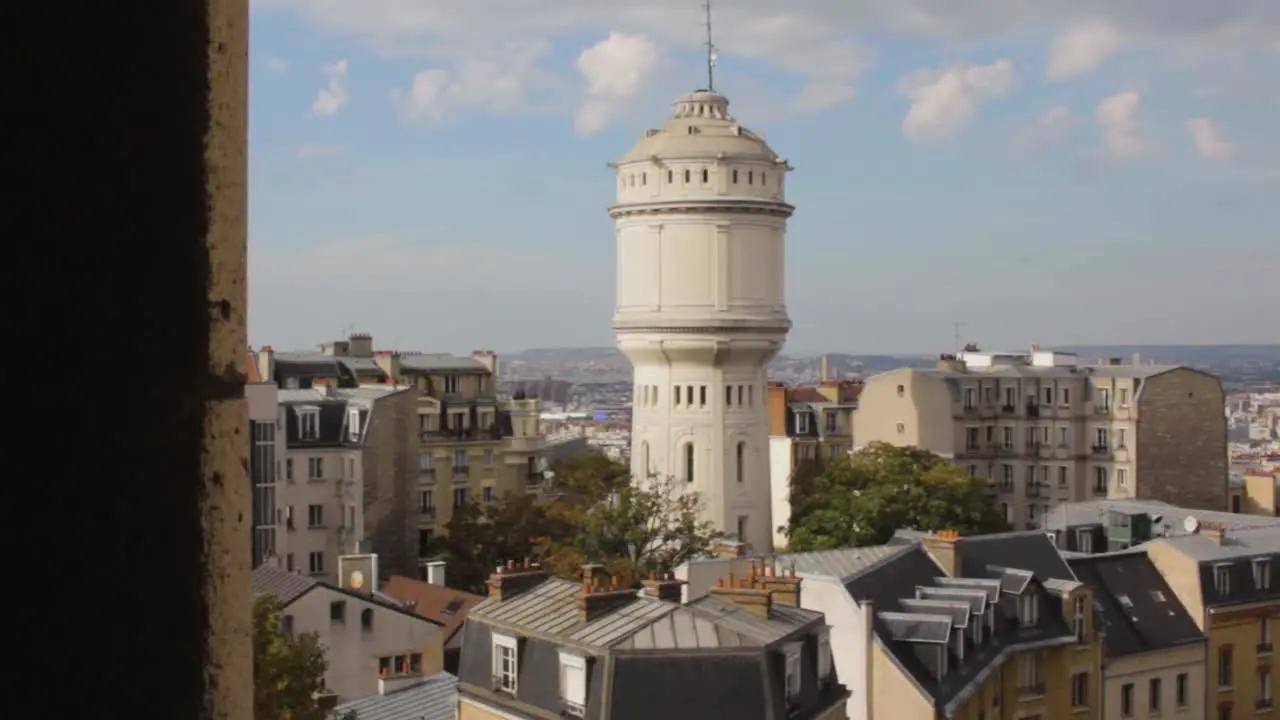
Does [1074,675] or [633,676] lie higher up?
[633,676]

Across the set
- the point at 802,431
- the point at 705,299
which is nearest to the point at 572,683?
the point at 705,299

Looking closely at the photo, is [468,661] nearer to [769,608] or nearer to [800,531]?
[769,608]

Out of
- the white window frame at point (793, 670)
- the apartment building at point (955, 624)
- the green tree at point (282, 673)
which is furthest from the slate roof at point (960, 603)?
the green tree at point (282, 673)

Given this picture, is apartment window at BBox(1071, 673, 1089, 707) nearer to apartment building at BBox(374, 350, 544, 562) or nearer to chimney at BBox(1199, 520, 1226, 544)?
chimney at BBox(1199, 520, 1226, 544)

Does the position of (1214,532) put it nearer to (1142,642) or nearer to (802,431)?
(1142,642)

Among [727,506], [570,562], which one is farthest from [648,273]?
[570,562]

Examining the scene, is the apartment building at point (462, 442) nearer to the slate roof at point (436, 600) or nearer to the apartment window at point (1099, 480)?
the slate roof at point (436, 600)

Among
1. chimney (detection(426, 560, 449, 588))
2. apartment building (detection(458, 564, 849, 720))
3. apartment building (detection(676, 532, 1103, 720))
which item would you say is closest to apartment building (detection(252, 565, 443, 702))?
apartment building (detection(676, 532, 1103, 720))
